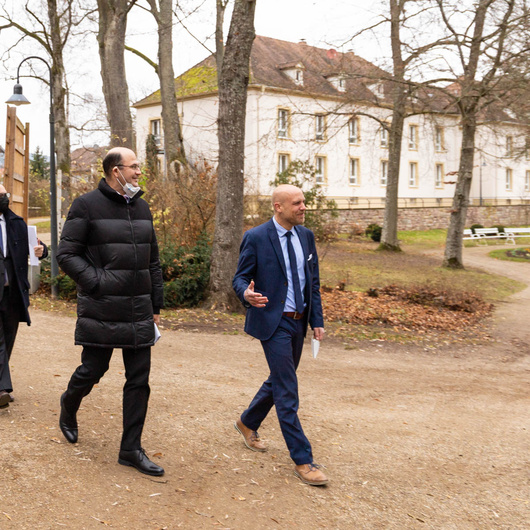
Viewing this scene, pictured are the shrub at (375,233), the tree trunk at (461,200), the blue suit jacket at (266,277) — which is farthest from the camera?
the shrub at (375,233)

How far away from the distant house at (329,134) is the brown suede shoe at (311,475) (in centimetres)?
1668

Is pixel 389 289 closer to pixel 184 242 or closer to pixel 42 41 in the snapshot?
pixel 184 242

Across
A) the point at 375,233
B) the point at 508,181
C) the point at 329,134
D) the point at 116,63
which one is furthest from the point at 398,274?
the point at 508,181

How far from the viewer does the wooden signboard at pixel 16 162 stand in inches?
344

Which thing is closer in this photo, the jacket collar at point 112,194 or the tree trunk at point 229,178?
the jacket collar at point 112,194

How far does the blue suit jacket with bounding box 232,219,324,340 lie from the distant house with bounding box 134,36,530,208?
1619 cm

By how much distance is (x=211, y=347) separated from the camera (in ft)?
31.9

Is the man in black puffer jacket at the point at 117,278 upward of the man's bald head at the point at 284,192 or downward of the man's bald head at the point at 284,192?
downward

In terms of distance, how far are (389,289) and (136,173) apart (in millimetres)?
12252

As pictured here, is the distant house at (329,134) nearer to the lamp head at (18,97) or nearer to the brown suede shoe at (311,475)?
the lamp head at (18,97)

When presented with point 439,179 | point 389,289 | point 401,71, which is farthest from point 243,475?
point 439,179

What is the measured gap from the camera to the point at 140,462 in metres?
4.72

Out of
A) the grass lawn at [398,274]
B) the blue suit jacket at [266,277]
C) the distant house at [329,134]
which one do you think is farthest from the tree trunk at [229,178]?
the distant house at [329,134]

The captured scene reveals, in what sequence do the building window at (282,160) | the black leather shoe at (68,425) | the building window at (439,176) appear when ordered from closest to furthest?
the black leather shoe at (68,425) → the building window at (282,160) → the building window at (439,176)
